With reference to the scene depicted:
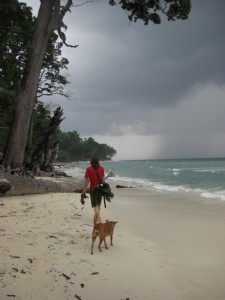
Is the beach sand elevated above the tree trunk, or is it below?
below

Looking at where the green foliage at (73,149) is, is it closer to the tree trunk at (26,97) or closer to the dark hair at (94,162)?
the tree trunk at (26,97)

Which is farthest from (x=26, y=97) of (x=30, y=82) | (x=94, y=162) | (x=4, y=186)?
(x=94, y=162)

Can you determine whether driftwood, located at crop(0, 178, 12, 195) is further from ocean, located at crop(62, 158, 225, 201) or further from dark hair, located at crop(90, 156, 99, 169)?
dark hair, located at crop(90, 156, 99, 169)

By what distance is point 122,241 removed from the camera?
6.24 metres

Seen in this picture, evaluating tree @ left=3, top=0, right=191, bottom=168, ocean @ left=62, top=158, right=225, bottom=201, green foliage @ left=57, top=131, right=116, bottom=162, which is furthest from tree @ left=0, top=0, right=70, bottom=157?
green foliage @ left=57, top=131, right=116, bottom=162

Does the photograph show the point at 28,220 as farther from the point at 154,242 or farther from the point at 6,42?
the point at 6,42

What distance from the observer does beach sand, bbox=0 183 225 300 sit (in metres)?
3.78

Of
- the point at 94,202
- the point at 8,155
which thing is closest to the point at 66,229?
the point at 94,202

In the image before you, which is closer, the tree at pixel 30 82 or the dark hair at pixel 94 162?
the dark hair at pixel 94 162

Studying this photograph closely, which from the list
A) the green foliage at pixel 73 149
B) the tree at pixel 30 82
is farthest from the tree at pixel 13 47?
the green foliage at pixel 73 149

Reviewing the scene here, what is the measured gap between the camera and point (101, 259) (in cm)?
490

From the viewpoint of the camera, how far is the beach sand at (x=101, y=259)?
3.78 meters

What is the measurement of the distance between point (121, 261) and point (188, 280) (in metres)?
1.07

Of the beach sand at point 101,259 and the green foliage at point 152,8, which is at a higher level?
the green foliage at point 152,8
